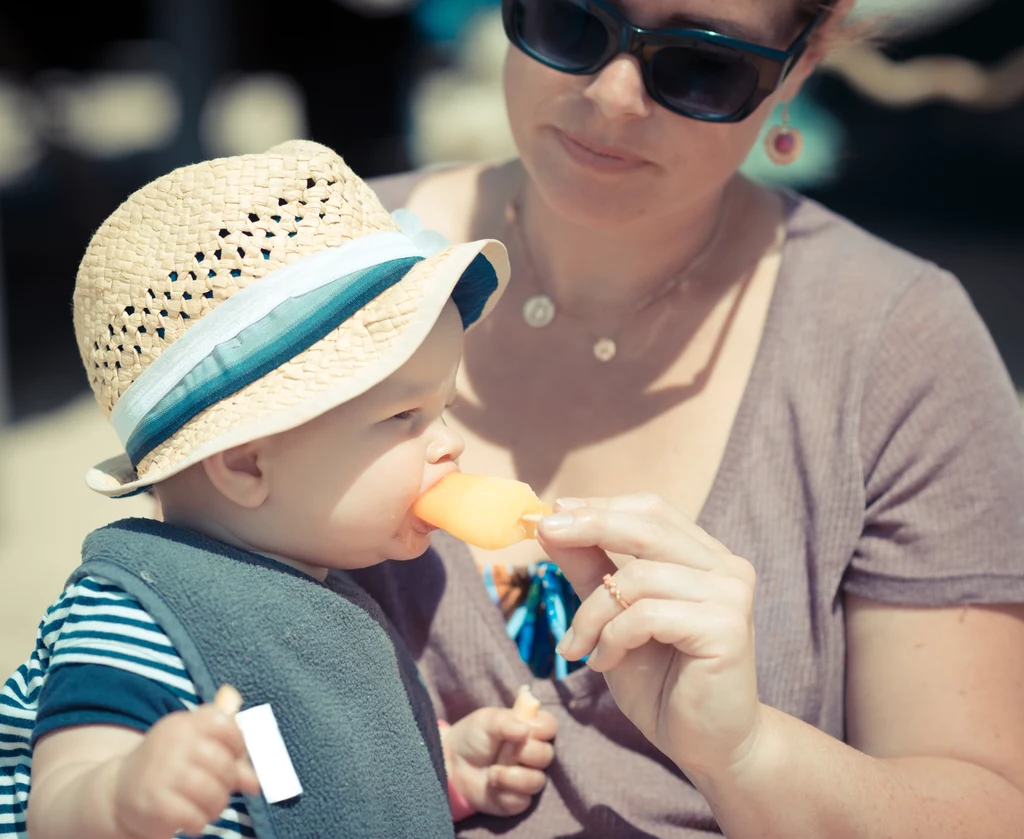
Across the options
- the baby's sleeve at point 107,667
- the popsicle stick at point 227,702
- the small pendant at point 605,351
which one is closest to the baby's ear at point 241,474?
the baby's sleeve at point 107,667

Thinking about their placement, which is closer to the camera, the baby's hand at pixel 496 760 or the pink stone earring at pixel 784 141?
the baby's hand at pixel 496 760

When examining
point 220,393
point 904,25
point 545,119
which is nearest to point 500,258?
point 545,119

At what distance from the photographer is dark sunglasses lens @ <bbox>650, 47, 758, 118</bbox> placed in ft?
6.02

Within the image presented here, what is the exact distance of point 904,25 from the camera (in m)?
2.69

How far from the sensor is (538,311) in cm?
232

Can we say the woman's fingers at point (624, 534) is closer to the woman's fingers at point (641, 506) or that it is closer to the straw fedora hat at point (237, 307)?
the woman's fingers at point (641, 506)

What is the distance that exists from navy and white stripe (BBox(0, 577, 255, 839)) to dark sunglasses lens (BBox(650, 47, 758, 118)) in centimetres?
118

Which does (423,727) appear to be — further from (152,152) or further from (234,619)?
(152,152)

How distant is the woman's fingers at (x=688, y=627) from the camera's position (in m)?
1.39

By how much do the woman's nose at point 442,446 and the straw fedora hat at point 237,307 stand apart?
0.14 metres

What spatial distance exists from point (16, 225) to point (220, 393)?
8.25m

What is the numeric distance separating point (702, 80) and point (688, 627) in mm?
959

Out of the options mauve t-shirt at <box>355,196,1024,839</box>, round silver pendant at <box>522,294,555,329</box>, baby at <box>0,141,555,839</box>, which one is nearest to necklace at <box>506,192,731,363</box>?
round silver pendant at <box>522,294,555,329</box>

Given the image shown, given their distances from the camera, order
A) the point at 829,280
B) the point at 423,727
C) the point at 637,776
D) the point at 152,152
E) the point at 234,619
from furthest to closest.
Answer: the point at 152,152 → the point at 829,280 → the point at 637,776 → the point at 423,727 → the point at 234,619
